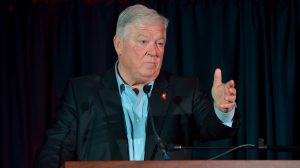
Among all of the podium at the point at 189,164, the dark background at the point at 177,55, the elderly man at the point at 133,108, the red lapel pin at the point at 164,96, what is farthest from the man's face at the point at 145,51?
the podium at the point at 189,164

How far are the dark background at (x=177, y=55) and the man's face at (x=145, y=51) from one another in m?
0.86

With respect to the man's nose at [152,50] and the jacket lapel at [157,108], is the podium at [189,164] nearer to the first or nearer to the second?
the jacket lapel at [157,108]

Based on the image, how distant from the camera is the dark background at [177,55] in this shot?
3463 millimetres

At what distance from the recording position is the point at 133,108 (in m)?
2.62

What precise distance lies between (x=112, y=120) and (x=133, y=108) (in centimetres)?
12

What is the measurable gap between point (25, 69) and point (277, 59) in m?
1.65

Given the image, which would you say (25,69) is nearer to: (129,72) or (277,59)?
(129,72)

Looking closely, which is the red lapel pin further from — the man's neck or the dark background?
the dark background

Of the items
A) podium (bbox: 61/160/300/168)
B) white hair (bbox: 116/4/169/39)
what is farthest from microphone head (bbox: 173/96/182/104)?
podium (bbox: 61/160/300/168)

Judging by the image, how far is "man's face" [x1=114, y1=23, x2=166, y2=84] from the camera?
8.64 feet

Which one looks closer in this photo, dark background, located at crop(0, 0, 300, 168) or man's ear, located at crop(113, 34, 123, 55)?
man's ear, located at crop(113, 34, 123, 55)

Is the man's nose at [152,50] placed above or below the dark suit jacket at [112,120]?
above

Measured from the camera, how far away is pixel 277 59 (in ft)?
11.7

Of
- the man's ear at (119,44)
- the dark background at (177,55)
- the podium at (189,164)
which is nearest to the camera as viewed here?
the podium at (189,164)
